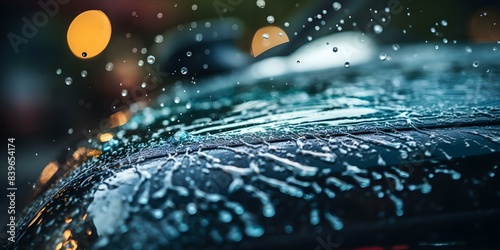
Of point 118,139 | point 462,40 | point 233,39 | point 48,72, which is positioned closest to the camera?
point 118,139

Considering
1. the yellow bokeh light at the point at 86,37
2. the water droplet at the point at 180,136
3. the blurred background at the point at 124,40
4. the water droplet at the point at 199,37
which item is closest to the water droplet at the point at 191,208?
the water droplet at the point at 180,136

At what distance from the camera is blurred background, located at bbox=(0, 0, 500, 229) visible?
3.68 m

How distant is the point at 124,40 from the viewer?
561 inches

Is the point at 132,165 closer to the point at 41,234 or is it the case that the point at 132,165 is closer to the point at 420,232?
the point at 41,234

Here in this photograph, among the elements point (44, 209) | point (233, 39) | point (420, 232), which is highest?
point (233, 39)

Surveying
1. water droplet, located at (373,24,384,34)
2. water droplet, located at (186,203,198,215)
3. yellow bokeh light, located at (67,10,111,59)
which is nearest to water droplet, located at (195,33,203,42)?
water droplet, located at (373,24,384,34)

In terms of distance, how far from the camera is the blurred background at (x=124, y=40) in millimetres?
3676

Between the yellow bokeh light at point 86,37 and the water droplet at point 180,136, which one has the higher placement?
the yellow bokeh light at point 86,37

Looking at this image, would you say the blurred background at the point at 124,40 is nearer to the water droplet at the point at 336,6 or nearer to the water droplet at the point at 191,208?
the water droplet at the point at 336,6

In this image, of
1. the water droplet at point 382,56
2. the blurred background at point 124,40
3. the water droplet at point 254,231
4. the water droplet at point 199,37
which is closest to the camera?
the water droplet at point 254,231

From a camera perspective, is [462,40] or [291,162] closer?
[291,162]

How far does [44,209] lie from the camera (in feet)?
3.88

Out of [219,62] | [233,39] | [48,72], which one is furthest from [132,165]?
[48,72]

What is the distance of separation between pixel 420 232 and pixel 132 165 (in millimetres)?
539
